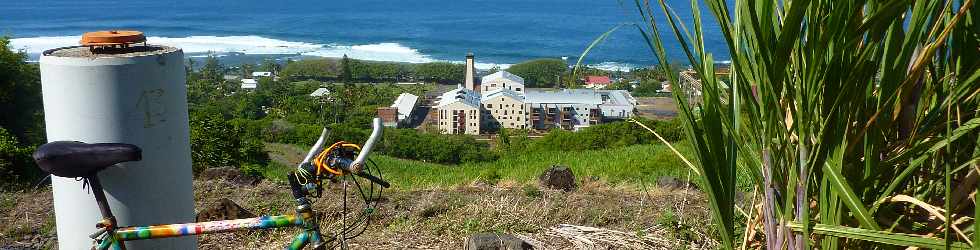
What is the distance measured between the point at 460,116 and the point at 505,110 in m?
2.25

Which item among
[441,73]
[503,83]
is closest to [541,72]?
[503,83]

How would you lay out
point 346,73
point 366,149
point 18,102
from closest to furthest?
point 366,149, point 18,102, point 346,73

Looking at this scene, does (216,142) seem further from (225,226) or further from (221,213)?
(225,226)

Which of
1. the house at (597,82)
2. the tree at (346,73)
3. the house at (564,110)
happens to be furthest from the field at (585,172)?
the tree at (346,73)

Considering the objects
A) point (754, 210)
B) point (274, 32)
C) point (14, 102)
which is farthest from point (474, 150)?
point (274, 32)

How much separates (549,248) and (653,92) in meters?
32.6

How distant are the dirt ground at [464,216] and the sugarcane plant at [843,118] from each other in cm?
184

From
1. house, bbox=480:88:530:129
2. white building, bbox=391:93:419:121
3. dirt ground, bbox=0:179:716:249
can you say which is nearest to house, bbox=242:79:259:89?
white building, bbox=391:93:419:121

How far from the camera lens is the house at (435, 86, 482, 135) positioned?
29.7 metres

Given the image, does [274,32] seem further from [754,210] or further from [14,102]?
[754,210]

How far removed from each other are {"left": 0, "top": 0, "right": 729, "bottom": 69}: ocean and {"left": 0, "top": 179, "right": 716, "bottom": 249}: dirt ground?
113 feet

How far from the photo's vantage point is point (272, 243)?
380 centimetres

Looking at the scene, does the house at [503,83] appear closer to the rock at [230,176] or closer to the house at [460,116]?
the house at [460,116]

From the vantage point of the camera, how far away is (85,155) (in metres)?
2.21
